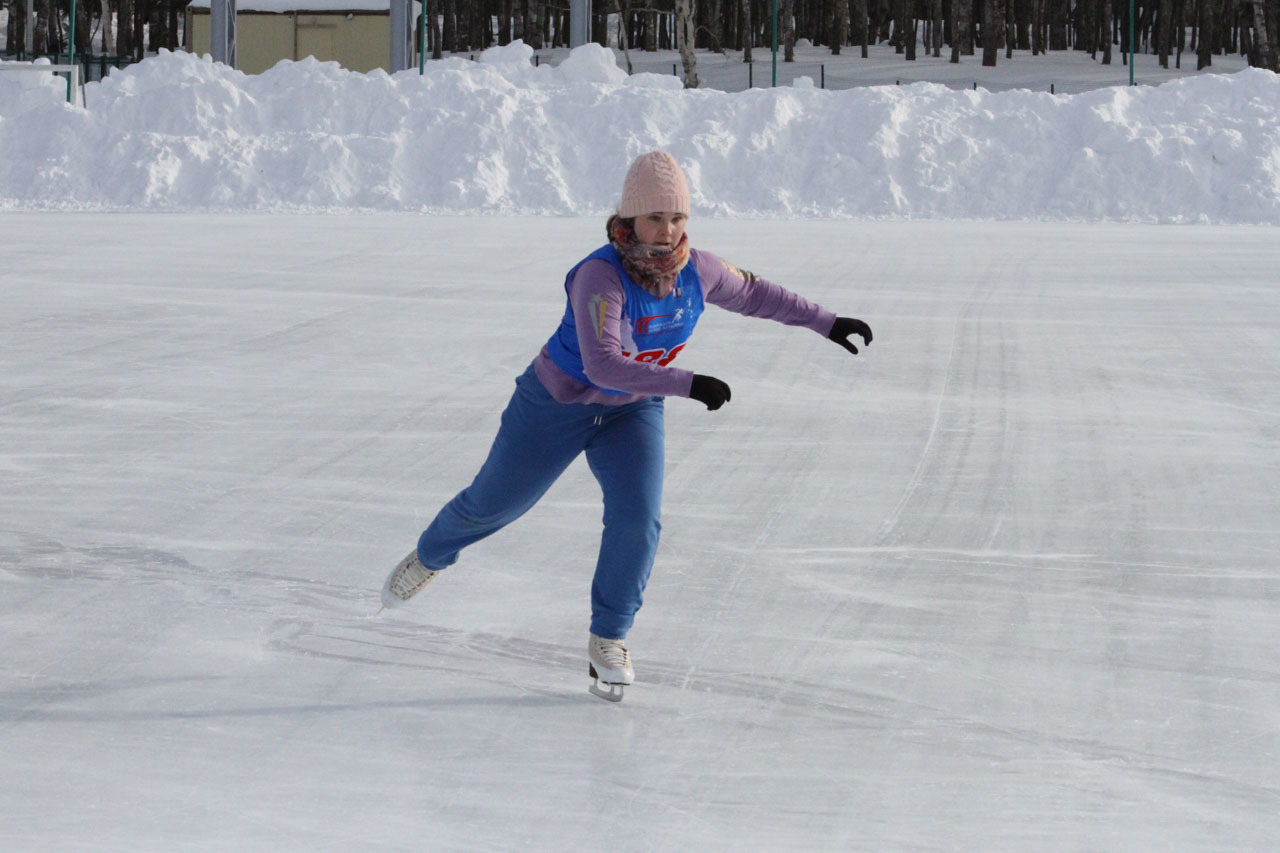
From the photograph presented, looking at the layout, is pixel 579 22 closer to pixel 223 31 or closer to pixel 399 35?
pixel 399 35

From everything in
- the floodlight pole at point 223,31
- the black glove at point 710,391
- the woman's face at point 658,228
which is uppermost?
the floodlight pole at point 223,31

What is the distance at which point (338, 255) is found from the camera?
13.2 meters

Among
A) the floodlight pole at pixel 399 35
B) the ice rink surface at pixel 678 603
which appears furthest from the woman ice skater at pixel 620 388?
the floodlight pole at pixel 399 35

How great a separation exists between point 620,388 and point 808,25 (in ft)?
190

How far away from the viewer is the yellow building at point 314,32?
31.7 m

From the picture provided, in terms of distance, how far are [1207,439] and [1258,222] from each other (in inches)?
526

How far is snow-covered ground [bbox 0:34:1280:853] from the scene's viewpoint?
3.10m

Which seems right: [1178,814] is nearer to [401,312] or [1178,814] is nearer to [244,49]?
[401,312]

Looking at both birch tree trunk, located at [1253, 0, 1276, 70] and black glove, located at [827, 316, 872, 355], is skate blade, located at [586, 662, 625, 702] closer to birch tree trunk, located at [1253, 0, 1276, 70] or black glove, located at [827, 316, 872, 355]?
black glove, located at [827, 316, 872, 355]

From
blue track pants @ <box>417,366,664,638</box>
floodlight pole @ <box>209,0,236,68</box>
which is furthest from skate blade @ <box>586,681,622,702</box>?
floodlight pole @ <box>209,0,236,68</box>

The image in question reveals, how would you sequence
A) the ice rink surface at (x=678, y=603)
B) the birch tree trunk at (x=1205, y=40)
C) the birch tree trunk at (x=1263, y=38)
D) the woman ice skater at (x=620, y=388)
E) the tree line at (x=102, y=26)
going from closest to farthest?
the ice rink surface at (x=678, y=603) → the woman ice skater at (x=620, y=388) → the birch tree trunk at (x=1263, y=38) → the birch tree trunk at (x=1205, y=40) → the tree line at (x=102, y=26)

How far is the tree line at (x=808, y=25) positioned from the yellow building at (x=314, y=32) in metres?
10.6

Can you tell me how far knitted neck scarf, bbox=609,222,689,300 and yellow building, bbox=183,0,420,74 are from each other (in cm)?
2941

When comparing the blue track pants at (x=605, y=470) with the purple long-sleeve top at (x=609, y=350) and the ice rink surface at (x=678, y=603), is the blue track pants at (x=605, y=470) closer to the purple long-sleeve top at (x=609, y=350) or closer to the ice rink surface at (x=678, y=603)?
the purple long-sleeve top at (x=609, y=350)
